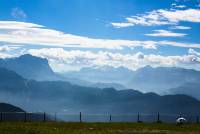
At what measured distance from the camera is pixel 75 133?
55.2 metres

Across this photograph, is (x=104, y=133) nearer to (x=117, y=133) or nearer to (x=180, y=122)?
(x=117, y=133)

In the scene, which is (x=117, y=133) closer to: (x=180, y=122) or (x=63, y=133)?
(x=63, y=133)

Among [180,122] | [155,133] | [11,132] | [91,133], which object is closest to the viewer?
[11,132]

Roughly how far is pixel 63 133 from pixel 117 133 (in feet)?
27.2

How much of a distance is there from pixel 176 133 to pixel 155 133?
3.32 metres

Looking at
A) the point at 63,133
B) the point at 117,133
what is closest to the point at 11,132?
the point at 63,133

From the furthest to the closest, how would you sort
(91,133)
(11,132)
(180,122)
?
(180,122) → (91,133) → (11,132)

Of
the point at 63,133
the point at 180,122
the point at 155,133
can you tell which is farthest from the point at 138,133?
the point at 180,122

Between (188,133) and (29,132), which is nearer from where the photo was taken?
(29,132)

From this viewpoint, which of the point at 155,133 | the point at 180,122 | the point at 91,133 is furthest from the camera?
the point at 180,122

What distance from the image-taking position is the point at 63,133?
54219mm

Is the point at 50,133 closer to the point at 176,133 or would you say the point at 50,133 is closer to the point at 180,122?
the point at 176,133

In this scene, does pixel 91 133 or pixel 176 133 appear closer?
pixel 91 133

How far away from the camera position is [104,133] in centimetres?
5719
